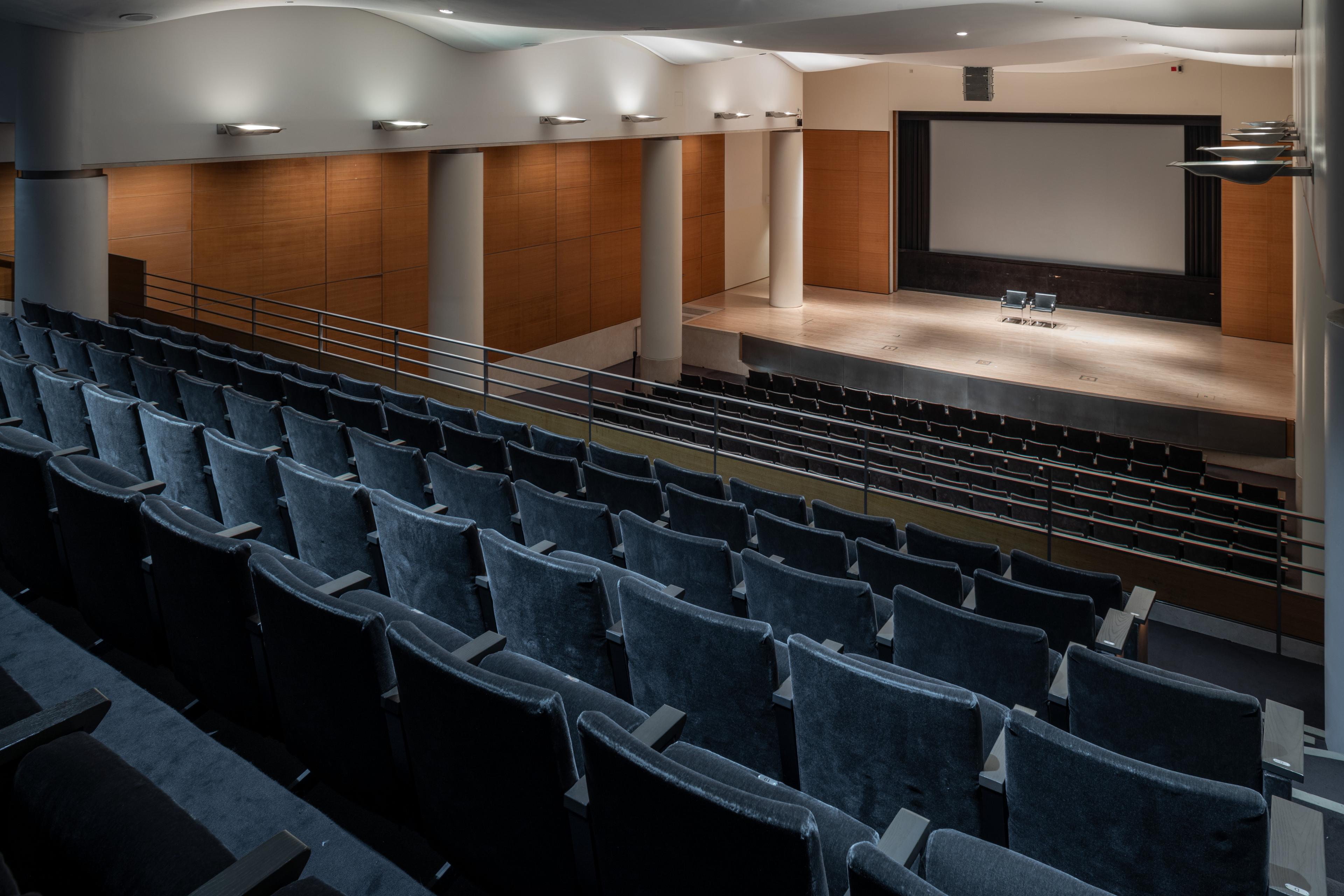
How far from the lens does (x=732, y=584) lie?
4.37m

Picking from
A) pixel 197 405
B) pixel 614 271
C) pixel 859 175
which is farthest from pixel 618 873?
pixel 859 175

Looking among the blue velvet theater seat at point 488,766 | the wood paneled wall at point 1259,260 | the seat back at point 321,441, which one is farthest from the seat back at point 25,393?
the wood paneled wall at point 1259,260

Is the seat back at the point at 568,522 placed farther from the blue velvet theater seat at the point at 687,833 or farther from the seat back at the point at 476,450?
the blue velvet theater seat at the point at 687,833

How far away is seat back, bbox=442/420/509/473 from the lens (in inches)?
248

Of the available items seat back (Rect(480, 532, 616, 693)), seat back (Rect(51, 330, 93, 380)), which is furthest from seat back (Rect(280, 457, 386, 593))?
seat back (Rect(51, 330, 93, 380))

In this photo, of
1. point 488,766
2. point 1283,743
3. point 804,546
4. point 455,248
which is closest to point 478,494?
point 804,546

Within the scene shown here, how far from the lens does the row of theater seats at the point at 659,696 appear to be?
1971 millimetres

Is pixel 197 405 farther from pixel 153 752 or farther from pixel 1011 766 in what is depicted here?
pixel 1011 766

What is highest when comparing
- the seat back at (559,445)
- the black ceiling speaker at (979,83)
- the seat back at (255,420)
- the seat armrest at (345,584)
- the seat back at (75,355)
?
the black ceiling speaker at (979,83)

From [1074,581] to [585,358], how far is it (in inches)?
595

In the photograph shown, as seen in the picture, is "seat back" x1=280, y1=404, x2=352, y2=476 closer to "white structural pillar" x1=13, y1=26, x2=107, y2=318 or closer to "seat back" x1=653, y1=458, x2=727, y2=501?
"seat back" x1=653, y1=458, x2=727, y2=501

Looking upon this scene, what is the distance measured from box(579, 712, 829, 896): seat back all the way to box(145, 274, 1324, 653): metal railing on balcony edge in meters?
5.09

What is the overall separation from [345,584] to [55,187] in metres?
8.32

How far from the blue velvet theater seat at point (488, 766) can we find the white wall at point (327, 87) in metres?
9.40
